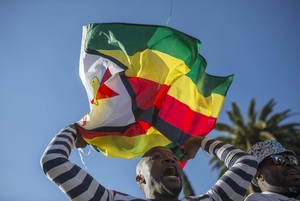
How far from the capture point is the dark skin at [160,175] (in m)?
3.14

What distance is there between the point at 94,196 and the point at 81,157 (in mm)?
1439

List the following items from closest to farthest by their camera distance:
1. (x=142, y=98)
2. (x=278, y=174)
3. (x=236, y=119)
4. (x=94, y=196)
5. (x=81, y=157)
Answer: (x=94, y=196) < (x=278, y=174) < (x=81, y=157) < (x=142, y=98) < (x=236, y=119)

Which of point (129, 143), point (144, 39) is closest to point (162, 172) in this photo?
point (129, 143)

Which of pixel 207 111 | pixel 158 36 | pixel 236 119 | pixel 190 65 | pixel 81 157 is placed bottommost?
pixel 236 119

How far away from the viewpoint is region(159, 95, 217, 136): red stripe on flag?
15.6 feet

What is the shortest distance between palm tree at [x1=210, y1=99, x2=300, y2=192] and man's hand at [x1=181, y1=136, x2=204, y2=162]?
1293 cm

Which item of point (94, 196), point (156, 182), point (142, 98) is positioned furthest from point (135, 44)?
point (94, 196)

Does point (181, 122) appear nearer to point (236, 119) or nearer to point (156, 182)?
point (156, 182)

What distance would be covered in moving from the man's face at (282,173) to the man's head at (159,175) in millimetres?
952

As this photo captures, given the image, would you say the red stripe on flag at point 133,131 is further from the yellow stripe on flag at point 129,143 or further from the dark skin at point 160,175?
the dark skin at point 160,175

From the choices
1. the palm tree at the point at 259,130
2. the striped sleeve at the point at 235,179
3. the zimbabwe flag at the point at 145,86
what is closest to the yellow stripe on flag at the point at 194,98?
the zimbabwe flag at the point at 145,86

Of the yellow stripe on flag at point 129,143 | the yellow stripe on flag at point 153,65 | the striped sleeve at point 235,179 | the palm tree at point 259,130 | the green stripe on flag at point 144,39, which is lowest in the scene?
the palm tree at point 259,130

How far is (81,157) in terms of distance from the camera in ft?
13.8

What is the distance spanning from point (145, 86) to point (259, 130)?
1365 centimetres
